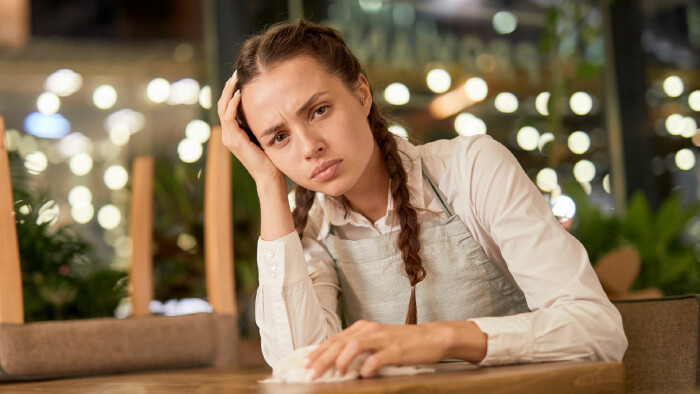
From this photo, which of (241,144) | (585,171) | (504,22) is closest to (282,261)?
(241,144)

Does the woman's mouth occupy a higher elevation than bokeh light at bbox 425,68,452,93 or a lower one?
lower

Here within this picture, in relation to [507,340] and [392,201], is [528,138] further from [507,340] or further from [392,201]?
[507,340]

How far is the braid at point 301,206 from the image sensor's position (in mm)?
1877

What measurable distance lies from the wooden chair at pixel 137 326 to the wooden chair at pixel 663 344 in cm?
130

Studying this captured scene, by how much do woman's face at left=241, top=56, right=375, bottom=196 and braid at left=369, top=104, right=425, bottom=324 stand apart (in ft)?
0.34

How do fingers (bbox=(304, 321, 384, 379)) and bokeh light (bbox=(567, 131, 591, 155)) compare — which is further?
bokeh light (bbox=(567, 131, 591, 155))

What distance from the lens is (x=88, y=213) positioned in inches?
209

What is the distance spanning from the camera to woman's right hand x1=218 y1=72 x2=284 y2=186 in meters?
1.70

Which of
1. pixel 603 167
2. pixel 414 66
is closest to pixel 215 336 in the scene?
pixel 414 66

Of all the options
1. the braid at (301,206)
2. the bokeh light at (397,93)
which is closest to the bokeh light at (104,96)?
the bokeh light at (397,93)

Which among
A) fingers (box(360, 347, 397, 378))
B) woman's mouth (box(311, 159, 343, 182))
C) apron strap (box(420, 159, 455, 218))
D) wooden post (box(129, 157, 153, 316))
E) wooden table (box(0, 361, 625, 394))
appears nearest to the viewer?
wooden table (box(0, 361, 625, 394))

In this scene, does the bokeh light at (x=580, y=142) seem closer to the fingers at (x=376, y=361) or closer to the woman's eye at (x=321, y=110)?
the woman's eye at (x=321, y=110)

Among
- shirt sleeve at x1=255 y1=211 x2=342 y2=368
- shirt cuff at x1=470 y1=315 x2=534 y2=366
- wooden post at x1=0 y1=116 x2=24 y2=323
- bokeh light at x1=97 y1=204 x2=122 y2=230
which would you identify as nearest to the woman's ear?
shirt sleeve at x1=255 y1=211 x2=342 y2=368

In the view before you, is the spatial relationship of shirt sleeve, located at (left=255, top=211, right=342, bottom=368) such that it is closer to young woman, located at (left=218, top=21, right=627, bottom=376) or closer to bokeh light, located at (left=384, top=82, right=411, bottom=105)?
young woman, located at (left=218, top=21, right=627, bottom=376)
